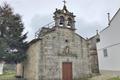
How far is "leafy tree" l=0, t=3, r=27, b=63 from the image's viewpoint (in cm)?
2256

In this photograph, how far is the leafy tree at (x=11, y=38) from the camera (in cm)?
2256

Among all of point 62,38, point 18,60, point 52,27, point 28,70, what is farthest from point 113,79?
point 18,60

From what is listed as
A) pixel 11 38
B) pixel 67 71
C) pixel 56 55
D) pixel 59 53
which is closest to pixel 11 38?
pixel 11 38

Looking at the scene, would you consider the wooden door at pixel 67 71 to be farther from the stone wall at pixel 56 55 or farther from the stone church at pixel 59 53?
the stone wall at pixel 56 55

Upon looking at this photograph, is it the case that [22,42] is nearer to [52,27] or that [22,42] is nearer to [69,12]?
[52,27]

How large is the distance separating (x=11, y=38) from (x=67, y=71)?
30.9 ft

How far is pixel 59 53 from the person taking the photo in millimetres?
21359

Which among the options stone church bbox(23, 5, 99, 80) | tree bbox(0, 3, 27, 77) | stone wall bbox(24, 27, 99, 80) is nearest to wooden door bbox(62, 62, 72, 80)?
stone church bbox(23, 5, 99, 80)

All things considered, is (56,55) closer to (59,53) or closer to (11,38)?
(59,53)

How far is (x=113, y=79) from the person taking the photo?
18.6 meters

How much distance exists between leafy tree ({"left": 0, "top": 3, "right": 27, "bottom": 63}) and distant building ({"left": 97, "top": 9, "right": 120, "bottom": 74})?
12.3 metres

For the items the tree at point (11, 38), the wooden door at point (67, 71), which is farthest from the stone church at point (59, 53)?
the tree at point (11, 38)

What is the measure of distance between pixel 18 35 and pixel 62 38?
23.1 ft

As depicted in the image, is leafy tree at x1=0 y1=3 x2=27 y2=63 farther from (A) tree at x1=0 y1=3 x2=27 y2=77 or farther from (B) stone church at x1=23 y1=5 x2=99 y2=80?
(B) stone church at x1=23 y1=5 x2=99 y2=80
